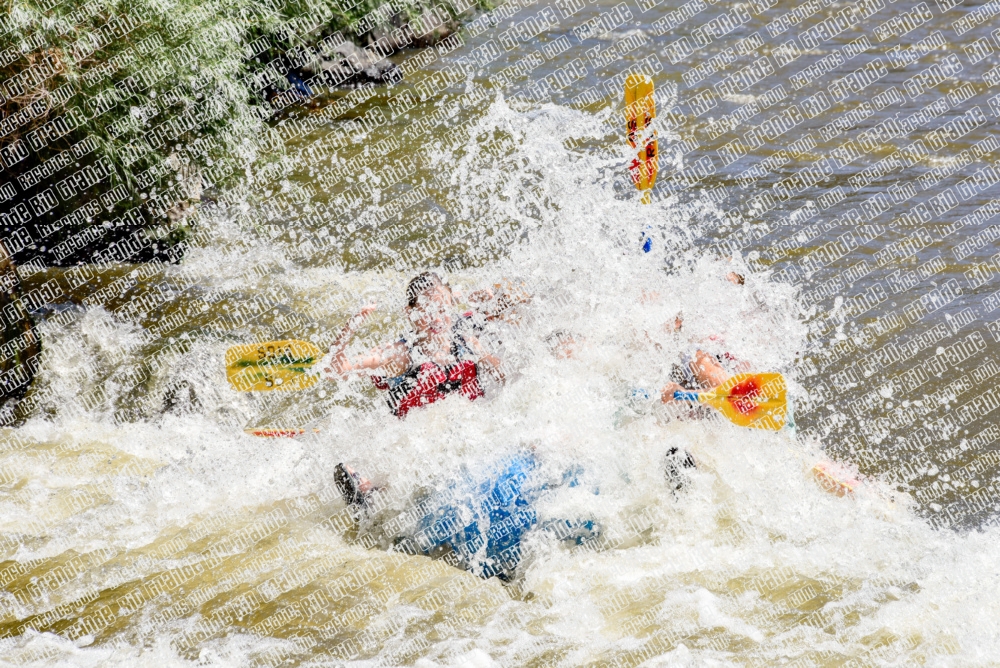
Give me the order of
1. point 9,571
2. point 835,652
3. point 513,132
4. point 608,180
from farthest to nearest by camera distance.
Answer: point 513,132 < point 608,180 < point 9,571 < point 835,652

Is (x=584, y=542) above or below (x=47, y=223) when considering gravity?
below

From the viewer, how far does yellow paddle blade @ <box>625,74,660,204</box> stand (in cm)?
528

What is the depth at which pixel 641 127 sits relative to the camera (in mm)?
5480

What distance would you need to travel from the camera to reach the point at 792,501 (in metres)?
4.93

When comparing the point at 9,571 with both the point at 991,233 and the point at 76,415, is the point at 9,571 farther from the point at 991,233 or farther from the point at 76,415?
the point at 991,233

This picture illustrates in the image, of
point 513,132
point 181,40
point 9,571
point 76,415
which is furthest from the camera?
point 513,132

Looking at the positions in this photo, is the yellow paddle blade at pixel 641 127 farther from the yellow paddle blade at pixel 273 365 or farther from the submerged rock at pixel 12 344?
the submerged rock at pixel 12 344

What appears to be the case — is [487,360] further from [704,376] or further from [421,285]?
[704,376]

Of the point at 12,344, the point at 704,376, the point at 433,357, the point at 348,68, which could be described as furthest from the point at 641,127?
the point at 348,68

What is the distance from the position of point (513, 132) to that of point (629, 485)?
4547 millimetres

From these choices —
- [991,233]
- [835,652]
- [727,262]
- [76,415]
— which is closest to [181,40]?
[76,415]

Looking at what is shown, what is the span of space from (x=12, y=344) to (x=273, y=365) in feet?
6.76

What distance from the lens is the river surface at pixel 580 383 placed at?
4.11 meters

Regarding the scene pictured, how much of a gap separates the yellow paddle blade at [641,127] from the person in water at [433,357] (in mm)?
1578
